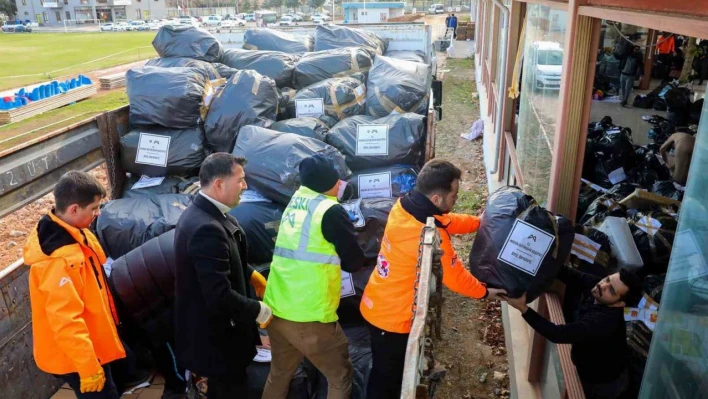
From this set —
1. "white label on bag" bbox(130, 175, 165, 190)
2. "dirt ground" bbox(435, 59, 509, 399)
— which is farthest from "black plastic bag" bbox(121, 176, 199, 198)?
A: "dirt ground" bbox(435, 59, 509, 399)

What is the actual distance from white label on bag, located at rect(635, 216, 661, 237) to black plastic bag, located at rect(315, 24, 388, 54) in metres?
3.94

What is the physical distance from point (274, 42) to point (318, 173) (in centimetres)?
427

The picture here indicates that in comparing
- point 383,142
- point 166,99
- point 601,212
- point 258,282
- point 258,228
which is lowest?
point 258,282

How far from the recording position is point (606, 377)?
7.47 feet

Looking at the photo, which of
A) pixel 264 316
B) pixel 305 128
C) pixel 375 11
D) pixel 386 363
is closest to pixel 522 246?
pixel 386 363

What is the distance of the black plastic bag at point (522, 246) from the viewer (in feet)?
7.71

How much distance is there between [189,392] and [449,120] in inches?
329

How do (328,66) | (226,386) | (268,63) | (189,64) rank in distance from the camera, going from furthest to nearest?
(268,63), (328,66), (189,64), (226,386)

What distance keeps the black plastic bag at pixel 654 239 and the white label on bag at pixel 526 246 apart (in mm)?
830

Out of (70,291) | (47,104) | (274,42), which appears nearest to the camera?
(70,291)

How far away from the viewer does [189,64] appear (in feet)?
16.1

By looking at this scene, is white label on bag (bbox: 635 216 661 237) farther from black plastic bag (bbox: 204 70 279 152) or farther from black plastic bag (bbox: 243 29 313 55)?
black plastic bag (bbox: 243 29 313 55)

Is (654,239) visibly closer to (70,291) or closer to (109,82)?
(70,291)

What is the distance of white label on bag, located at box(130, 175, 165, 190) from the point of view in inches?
163
